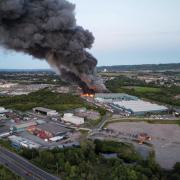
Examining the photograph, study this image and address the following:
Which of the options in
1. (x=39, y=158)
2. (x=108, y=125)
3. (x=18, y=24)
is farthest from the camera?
(x=108, y=125)

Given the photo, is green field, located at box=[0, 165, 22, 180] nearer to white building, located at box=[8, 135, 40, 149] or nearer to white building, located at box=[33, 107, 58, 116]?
white building, located at box=[8, 135, 40, 149]

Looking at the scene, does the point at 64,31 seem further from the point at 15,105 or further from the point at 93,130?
the point at 15,105

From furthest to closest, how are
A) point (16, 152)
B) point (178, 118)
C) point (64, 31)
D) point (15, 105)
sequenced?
point (15, 105), point (178, 118), point (16, 152), point (64, 31)

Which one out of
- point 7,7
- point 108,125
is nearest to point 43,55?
point 7,7

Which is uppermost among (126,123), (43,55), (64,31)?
(64,31)

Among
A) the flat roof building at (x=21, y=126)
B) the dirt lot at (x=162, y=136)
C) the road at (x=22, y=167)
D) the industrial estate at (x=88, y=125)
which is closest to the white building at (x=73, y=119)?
the industrial estate at (x=88, y=125)

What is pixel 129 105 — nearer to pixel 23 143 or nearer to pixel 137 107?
pixel 137 107

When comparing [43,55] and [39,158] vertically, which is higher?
[43,55]
